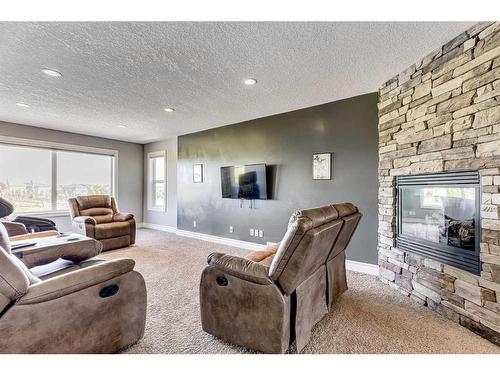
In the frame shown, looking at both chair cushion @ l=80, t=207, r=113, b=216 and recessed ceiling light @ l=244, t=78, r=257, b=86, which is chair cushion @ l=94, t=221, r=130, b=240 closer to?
chair cushion @ l=80, t=207, r=113, b=216

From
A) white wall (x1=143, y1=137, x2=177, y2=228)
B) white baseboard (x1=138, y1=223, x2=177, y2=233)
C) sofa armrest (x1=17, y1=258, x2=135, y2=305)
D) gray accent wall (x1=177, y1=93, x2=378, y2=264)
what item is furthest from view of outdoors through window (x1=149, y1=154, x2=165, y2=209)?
sofa armrest (x1=17, y1=258, x2=135, y2=305)

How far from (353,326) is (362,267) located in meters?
1.53

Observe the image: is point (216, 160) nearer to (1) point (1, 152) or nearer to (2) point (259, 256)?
(2) point (259, 256)

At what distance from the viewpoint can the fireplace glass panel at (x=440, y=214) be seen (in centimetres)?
208

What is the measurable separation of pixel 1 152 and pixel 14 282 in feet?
17.1

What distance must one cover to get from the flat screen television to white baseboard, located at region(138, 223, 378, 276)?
91 centimetres

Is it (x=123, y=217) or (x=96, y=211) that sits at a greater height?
(x=96, y=211)

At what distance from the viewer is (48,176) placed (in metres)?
5.39

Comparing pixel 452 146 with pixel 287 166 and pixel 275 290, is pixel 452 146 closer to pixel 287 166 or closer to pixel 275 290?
pixel 275 290

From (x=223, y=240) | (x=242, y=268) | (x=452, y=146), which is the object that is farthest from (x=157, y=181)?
(x=452, y=146)

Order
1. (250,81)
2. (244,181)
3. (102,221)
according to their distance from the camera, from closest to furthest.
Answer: (250,81)
(244,181)
(102,221)

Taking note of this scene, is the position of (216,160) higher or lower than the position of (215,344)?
higher
